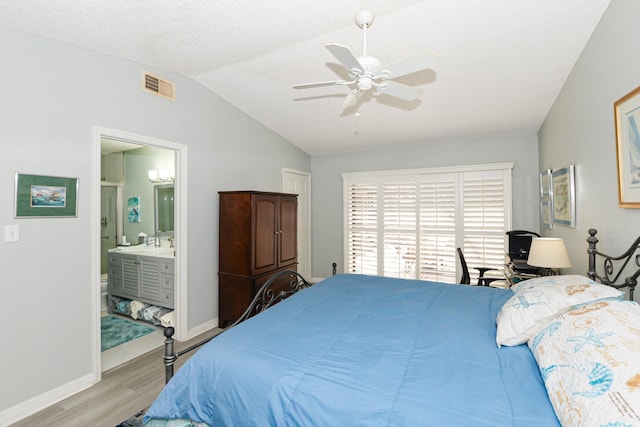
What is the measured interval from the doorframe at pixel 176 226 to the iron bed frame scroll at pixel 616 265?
3.51 m

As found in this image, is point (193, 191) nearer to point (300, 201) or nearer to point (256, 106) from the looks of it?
point (256, 106)

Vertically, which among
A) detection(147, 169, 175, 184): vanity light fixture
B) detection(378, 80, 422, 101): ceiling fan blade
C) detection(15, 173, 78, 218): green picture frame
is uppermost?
detection(378, 80, 422, 101): ceiling fan blade

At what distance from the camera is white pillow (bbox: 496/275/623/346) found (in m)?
1.44

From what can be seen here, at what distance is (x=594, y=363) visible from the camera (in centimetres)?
101

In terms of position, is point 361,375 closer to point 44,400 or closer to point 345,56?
point 345,56

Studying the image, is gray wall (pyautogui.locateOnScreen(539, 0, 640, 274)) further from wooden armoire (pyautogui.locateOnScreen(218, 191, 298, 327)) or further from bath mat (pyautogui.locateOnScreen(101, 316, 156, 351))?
bath mat (pyautogui.locateOnScreen(101, 316, 156, 351))

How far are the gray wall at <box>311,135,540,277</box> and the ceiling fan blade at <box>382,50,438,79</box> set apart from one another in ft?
10.1

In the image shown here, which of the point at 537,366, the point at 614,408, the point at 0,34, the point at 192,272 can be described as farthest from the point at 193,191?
the point at 614,408

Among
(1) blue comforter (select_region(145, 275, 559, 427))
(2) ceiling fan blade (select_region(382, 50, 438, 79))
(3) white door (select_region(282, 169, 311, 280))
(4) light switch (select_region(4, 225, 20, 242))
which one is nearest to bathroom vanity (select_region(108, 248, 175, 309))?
(4) light switch (select_region(4, 225, 20, 242))

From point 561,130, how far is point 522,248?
157cm

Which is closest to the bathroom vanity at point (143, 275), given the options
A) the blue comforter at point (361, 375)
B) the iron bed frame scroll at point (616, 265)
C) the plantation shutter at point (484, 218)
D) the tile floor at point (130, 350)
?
the tile floor at point (130, 350)

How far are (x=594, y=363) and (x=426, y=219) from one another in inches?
154

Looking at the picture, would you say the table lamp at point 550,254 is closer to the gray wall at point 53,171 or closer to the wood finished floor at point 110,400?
the wood finished floor at point 110,400

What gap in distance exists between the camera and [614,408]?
842mm
